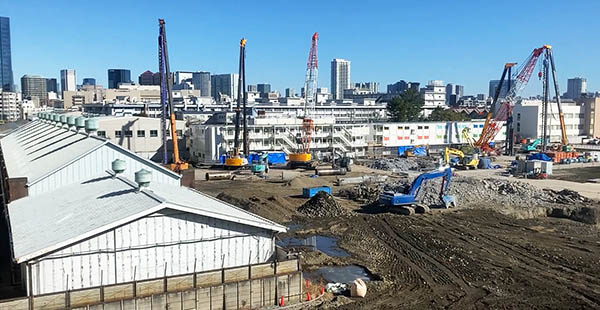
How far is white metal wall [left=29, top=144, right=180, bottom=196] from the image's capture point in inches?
749

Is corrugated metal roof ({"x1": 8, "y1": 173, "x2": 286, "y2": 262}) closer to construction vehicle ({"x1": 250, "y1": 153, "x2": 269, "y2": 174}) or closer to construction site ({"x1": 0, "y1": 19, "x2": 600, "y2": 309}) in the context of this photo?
construction site ({"x1": 0, "y1": 19, "x2": 600, "y2": 309})

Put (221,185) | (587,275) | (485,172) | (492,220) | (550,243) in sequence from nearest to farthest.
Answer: (587,275), (550,243), (492,220), (221,185), (485,172)

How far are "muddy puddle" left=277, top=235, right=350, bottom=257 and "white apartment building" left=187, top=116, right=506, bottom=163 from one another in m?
33.3

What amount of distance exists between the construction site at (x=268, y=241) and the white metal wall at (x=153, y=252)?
0.03 m

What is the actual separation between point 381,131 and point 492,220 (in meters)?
39.8

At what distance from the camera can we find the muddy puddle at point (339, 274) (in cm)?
1960

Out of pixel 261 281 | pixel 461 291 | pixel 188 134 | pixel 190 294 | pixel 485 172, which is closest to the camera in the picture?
pixel 190 294

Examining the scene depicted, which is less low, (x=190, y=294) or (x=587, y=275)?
(x=190, y=294)

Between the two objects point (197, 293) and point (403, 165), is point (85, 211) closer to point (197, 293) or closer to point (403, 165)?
point (197, 293)

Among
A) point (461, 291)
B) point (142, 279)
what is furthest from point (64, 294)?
point (461, 291)

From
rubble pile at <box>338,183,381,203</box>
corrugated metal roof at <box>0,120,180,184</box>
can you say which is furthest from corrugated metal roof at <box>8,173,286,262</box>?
rubble pile at <box>338,183,381,203</box>

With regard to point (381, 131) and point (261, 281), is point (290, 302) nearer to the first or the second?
point (261, 281)

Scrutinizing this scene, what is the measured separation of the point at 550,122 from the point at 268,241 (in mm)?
80884

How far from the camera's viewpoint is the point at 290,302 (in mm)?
15727
